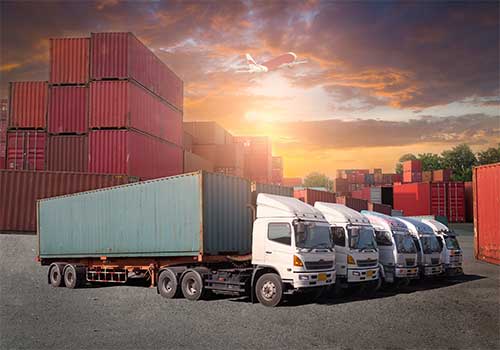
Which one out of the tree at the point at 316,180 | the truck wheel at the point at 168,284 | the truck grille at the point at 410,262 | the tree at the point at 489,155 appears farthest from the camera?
the tree at the point at 316,180

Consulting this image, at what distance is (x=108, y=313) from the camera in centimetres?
1305

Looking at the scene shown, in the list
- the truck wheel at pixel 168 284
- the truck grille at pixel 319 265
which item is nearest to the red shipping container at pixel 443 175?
the truck grille at pixel 319 265

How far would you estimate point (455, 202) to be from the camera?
181 feet

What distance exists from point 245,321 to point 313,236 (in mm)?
3467

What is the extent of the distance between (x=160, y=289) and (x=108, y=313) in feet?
9.62

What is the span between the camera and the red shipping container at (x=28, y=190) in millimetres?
24469

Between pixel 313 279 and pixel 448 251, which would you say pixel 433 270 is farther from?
pixel 313 279

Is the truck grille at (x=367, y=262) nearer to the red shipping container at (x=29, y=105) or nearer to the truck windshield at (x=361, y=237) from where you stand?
the truck windshield at (x=361, y=237)

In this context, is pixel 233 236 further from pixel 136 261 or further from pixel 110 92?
pixel 110 92

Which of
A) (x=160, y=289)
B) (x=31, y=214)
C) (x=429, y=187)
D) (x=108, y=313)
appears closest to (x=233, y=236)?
(x=160, y=289)

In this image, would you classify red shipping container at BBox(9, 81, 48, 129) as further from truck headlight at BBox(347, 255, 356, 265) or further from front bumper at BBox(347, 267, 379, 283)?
front bumper at BBox(347, 267, 379, 283)

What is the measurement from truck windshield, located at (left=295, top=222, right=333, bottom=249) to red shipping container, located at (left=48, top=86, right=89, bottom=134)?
17.1 m

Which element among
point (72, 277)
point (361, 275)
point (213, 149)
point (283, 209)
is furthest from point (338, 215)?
point (213, 149)

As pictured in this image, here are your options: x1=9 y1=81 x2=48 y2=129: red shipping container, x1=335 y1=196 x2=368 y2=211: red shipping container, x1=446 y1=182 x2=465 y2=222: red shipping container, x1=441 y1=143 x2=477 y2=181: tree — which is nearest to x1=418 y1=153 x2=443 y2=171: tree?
x1=441 y1=143 x2=477 y2=181: tree
